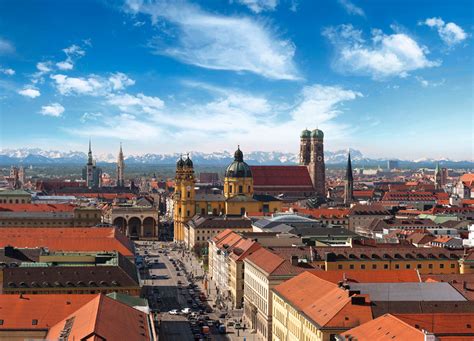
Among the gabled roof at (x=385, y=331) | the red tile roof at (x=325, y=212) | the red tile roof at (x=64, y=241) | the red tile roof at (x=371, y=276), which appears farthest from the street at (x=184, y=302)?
the red tile roof at (x=325, y=212)

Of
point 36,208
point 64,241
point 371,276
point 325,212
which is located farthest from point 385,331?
point 36,208

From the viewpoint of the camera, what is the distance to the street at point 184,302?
95.4 m

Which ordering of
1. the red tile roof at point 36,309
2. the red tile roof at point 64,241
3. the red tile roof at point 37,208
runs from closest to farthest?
the red tile roof at point 36,309 < the red tile roof at point 64,241 < the red tile roof at point 37,208

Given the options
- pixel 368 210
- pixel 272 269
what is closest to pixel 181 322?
pixel 272 269

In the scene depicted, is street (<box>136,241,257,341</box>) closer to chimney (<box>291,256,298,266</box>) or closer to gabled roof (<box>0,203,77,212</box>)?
chimney (<box>291,256,298,266</box>)

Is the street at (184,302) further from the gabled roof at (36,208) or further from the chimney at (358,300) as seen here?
the gabled roof at (36,208)

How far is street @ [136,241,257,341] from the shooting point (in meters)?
95.4

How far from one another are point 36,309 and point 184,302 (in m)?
47.2

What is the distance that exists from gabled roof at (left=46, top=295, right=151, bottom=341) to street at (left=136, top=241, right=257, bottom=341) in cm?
2208

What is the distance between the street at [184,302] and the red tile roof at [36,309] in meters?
18.6

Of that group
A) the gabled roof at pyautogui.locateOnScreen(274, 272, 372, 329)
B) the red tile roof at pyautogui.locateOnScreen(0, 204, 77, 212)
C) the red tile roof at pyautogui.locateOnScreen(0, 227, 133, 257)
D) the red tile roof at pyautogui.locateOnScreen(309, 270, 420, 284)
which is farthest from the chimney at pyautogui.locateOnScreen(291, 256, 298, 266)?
the red tile roof at pyautogui.locateOnScreen(0, 204, 77, 212)

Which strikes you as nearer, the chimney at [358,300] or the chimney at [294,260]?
the chimney at [358,300]

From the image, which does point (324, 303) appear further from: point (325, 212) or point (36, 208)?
point (36, 208)

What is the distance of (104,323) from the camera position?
58188 millimetres
